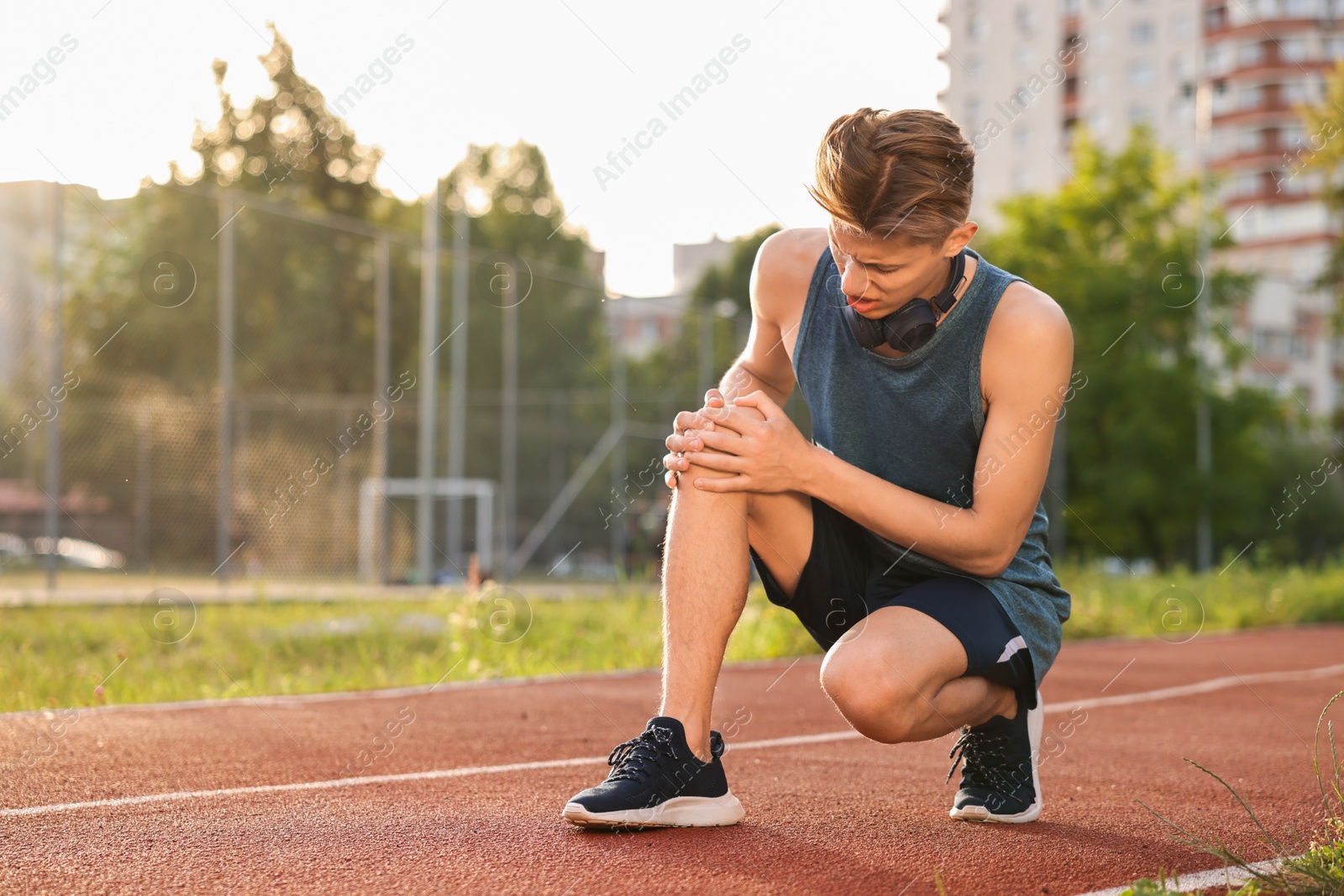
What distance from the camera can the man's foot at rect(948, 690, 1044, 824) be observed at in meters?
2.92

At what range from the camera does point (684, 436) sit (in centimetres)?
272

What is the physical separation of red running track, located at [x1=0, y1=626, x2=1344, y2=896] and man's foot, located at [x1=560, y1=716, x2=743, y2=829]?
5 centimetres

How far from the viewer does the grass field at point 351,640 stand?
5.89m

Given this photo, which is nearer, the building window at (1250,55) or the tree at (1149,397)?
the tree at (1149,397)

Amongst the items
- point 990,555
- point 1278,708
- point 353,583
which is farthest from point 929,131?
point 353,583

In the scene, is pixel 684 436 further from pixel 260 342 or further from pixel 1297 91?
pixel 1297 91

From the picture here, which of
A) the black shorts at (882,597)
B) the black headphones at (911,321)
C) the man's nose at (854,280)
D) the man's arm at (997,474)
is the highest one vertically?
the man's nose at (854,280)

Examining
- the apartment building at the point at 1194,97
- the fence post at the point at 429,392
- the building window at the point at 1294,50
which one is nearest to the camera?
the fence post at the point at 429,392

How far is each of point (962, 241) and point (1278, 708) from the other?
12.8 feet

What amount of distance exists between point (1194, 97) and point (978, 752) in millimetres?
59151

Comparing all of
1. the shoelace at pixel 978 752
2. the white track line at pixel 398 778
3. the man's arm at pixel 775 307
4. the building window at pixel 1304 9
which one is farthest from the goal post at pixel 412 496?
the building window at pixel 1304 9

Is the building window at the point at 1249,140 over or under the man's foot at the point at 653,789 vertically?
over

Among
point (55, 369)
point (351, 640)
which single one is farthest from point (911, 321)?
point (55, 369)

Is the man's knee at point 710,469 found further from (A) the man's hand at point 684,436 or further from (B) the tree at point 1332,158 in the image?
(B) the tree at point 1332,158
